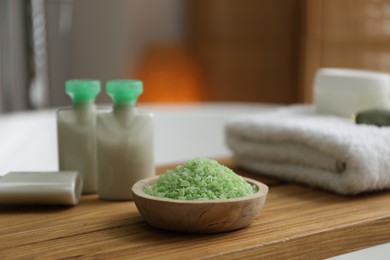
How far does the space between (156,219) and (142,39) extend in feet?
6.68

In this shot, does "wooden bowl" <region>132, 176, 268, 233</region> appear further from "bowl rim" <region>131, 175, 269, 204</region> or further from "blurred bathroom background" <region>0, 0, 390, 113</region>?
"blurred bathroom background" <region>0, 0, 390, 113</region>

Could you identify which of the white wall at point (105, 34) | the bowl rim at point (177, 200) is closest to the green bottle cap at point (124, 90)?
the bowl rim at point (177, 200)

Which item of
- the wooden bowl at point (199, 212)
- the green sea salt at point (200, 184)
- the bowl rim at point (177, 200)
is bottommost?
the wooden bowl at point (199, 212)

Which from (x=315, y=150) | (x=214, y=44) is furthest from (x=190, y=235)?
(x=214, y=44)

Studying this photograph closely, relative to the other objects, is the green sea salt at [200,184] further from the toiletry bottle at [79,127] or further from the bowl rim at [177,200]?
the toiletry bottle at [79,127]

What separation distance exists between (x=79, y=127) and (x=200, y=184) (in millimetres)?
263

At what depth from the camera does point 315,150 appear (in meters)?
0.97

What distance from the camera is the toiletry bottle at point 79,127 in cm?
92

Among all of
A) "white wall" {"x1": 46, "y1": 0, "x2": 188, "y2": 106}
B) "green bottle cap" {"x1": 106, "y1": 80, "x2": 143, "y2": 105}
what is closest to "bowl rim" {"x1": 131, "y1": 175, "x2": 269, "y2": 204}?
"green bottle cap" {"x1": 106, "y1": 80, "x2": 143, "y2": 105}

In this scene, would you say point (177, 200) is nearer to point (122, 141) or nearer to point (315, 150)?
point (122, 141)

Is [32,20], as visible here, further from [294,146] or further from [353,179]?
[353,179]

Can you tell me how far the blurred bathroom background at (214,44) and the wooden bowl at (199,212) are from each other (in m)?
1.54

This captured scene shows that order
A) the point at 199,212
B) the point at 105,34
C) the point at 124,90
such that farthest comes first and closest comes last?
the point at 105,34 → the point at 124,90 → the point at 199,212

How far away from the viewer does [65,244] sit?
69 cm
